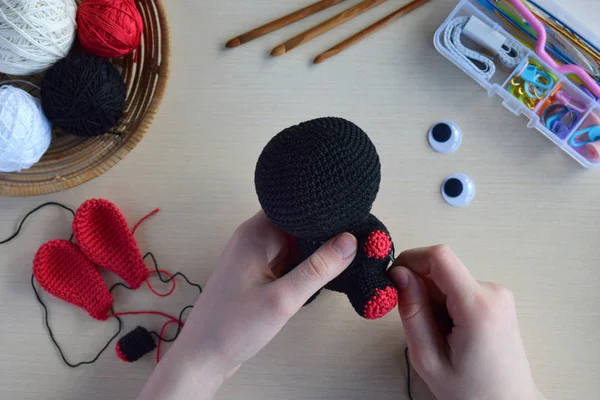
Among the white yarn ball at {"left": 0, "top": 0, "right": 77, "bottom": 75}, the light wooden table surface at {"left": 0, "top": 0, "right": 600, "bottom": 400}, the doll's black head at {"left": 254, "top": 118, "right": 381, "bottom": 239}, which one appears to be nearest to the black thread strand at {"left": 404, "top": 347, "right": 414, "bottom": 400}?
the light wooden table surface at {"left": 0, "top": 0, "right": 600, "bottom": 400}

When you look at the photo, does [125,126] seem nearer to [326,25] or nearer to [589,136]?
[326,25]

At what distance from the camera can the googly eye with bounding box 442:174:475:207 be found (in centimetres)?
64

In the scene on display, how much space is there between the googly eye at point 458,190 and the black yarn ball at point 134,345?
0.42m

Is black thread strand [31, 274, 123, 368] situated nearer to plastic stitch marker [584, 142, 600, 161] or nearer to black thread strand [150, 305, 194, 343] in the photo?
black thread strand [150, 305, 194, 343]

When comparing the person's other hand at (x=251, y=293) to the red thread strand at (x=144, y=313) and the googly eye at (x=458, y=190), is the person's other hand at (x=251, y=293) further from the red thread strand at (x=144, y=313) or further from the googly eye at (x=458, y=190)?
the googly eye at (x=458, y=190)

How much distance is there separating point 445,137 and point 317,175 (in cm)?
30

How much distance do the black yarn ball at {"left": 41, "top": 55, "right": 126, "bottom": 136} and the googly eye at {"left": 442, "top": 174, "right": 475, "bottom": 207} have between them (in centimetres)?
43

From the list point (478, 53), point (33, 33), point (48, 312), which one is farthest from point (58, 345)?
point (478, 53)

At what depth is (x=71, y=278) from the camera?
641 mm

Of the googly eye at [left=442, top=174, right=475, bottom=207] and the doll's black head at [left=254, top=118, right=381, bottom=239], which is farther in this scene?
the googly eye at [left=442, top=174, right=475, bottom=207]

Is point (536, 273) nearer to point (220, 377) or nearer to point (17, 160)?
point (220, 377)

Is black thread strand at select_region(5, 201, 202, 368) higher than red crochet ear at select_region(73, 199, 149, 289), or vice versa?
red crochet ear at select_region(73, 199, 149, 289)

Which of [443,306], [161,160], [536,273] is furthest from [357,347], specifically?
[161,160]

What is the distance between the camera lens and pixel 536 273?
2.06 ft
